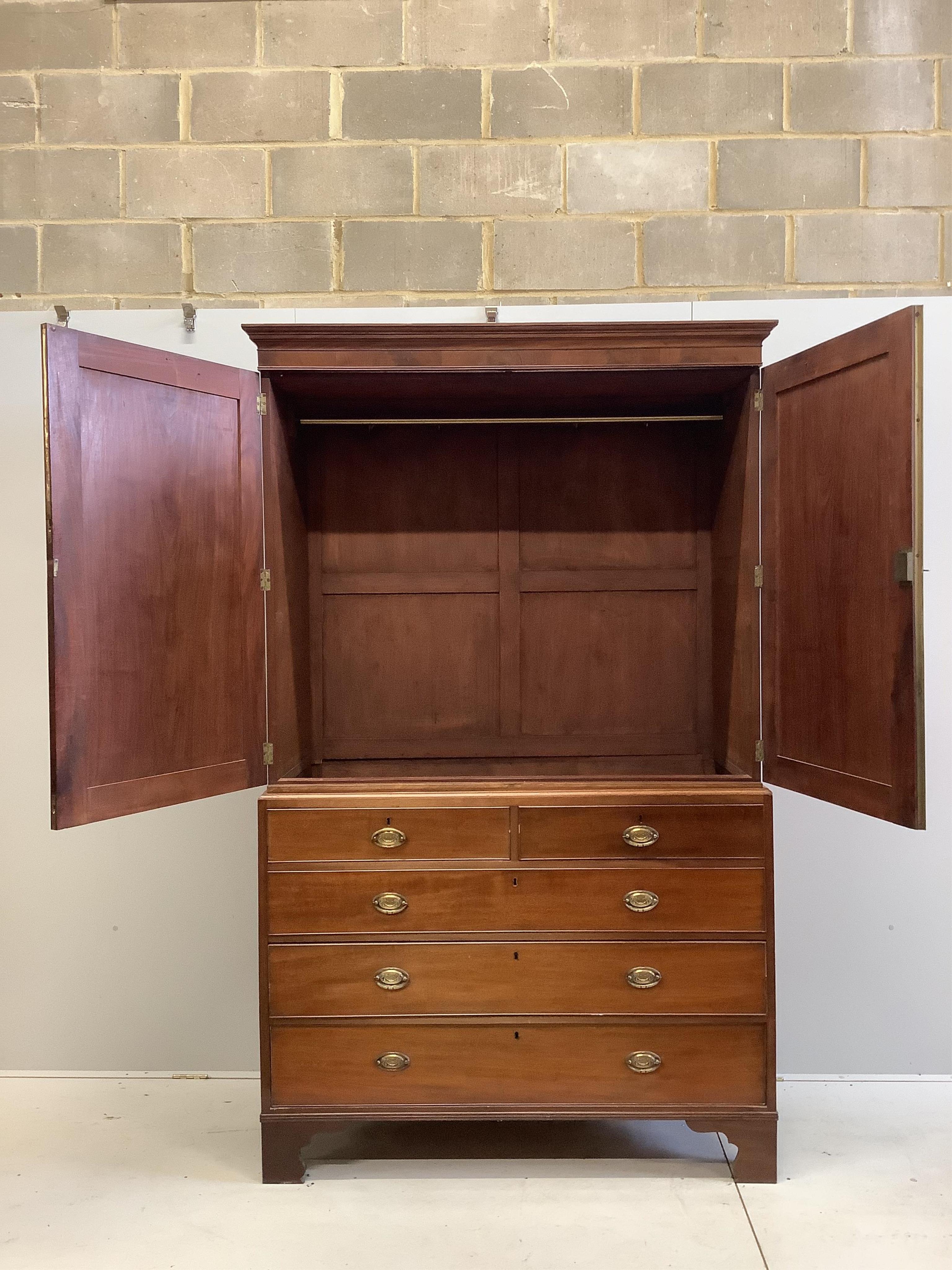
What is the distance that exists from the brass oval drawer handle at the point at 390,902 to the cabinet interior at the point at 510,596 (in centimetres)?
48

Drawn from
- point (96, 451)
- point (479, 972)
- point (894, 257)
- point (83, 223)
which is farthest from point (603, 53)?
point (479, 972)

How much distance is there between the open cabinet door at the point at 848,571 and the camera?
1.92 meters

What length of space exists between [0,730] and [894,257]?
3.05 m

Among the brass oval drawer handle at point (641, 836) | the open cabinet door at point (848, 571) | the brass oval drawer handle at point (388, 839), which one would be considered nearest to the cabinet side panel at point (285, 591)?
the brass oval drawer handle at point (388, 839)

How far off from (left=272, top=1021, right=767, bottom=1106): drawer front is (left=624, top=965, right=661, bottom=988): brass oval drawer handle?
0.09 metres

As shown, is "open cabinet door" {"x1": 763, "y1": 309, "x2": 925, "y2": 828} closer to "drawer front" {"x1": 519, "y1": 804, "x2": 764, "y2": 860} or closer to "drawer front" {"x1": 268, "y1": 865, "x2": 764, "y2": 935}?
"drawer front" {"x1": 519, "y1": 804, "x2": 764, "y2": 860}

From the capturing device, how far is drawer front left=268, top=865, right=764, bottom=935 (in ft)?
7.41

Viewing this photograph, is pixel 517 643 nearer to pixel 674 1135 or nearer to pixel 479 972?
pixel 479 972

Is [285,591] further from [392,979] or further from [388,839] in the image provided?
[392,979]

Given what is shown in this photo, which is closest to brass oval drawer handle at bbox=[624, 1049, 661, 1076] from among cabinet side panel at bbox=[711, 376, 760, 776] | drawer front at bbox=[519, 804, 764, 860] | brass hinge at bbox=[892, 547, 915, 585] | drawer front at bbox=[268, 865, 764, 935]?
drawer front at bbox=[268, 865, 764, 935]

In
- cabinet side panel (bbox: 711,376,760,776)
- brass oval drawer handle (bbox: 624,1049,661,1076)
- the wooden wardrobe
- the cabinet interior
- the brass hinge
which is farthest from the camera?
the cabinet interior

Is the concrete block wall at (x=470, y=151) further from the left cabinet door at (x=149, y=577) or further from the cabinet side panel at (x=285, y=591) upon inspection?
the left cabinet door at (x=149, y=577)

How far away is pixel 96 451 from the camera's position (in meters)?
2.03

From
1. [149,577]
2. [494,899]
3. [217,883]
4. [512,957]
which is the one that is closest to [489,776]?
[494,899]
